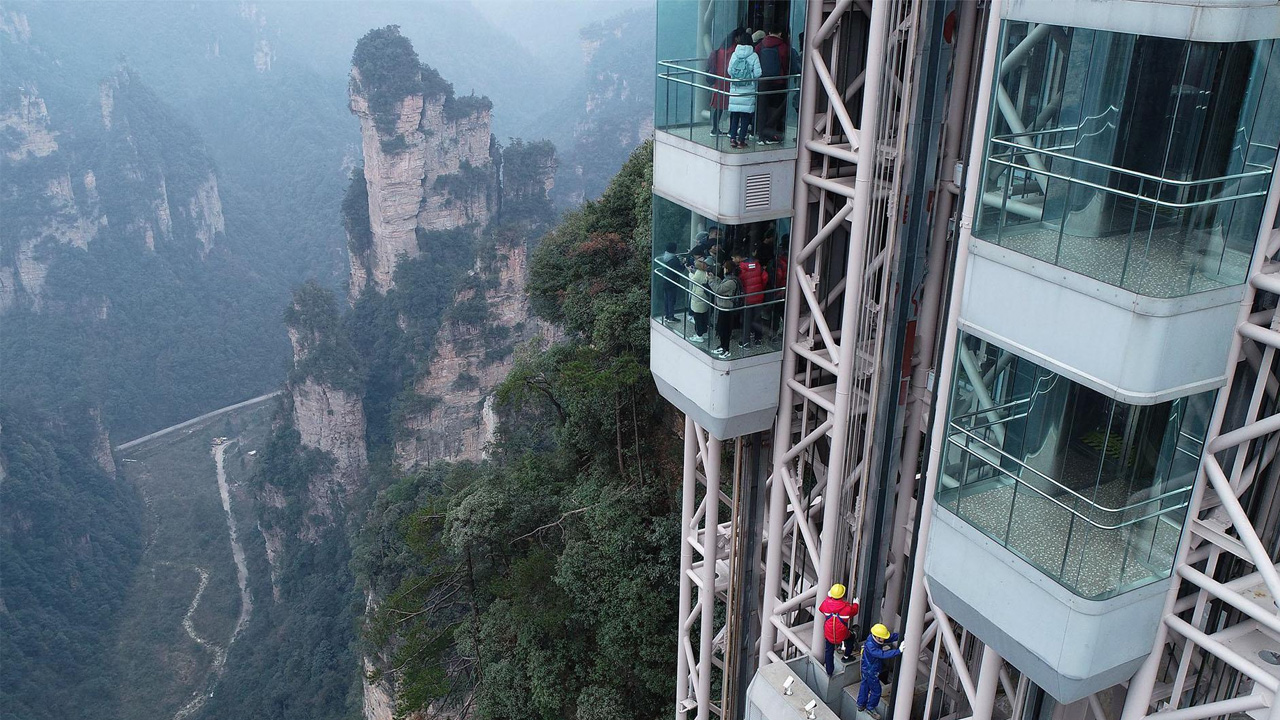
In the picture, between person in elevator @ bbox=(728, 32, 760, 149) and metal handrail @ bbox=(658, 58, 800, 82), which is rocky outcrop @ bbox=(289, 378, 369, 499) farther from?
person in elevator @ bbox=(728, 32, 760, 149)

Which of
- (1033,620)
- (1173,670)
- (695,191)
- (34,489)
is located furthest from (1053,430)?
(34,489)

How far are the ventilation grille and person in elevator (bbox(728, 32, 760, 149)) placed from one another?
0.31 meters

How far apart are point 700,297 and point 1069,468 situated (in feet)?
11.6

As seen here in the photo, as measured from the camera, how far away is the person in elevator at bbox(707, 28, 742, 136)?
292 inches

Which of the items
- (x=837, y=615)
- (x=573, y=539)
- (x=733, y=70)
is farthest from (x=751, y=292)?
(x=573, y=539)

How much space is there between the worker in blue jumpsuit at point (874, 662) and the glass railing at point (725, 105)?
13.2ft

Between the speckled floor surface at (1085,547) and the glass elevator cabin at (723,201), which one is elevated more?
the glass elevator cabin at (723,201)

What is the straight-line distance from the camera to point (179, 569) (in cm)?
5956

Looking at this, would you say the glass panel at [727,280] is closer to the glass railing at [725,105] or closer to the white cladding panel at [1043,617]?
the glass railing at [725,105]

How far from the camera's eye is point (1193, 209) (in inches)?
181

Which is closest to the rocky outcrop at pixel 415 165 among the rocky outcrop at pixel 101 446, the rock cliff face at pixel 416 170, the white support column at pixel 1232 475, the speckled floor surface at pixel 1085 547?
the rock cliff face at pixel 416 170

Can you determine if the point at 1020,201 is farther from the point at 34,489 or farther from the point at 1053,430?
the point at 34,489

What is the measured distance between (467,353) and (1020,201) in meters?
48.9

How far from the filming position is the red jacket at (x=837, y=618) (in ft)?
24.9
